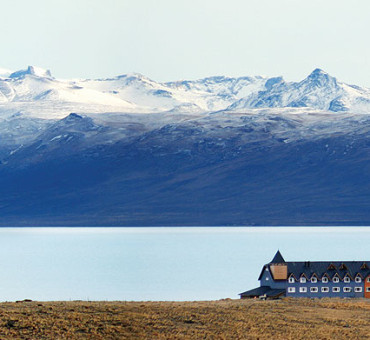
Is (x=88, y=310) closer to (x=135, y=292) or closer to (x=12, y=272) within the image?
(x=135, y=292)

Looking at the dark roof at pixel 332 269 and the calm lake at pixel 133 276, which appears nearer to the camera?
the dark roof at pixel 332 269

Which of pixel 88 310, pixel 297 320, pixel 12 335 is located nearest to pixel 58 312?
pixel 88 310

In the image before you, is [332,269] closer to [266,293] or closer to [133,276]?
[266,293]

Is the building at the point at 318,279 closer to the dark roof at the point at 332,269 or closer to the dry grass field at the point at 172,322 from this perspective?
the dark roof at the point at 332,269

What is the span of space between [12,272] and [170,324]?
4240 inches

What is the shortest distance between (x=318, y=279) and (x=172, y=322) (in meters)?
37.6

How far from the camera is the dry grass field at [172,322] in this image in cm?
4159

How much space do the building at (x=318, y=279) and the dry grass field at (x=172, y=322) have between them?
26937 millimetres

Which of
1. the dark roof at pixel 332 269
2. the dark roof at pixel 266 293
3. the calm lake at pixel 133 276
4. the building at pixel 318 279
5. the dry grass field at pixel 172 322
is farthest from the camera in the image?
the calm lake at pixel 133 276

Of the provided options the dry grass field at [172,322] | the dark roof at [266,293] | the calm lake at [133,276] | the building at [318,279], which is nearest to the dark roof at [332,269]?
the building at [318,279]

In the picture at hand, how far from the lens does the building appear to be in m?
79.8

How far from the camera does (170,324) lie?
44594 millimetres

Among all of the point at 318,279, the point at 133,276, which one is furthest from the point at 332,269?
the point at 133,276

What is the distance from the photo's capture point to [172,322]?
44969mm
